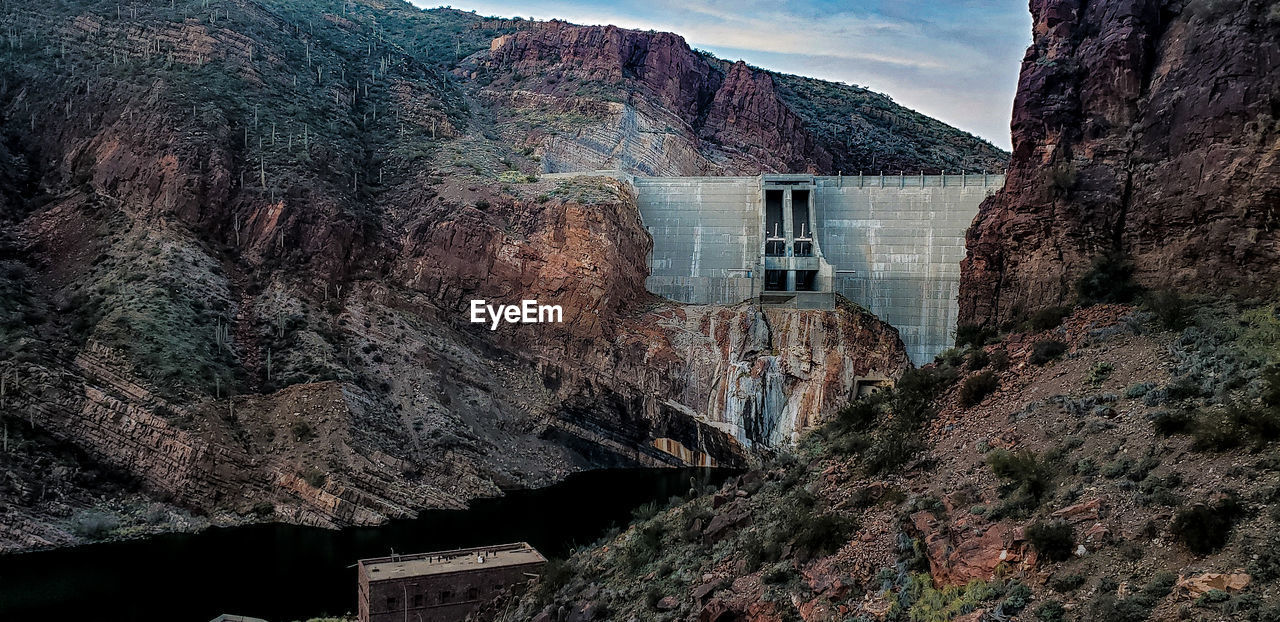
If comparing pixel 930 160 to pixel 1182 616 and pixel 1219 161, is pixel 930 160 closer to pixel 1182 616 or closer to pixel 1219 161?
pixel 1219 161

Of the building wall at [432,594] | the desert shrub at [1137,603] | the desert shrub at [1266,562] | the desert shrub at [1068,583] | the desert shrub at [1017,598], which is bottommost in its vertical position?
the building wall at [432,594]

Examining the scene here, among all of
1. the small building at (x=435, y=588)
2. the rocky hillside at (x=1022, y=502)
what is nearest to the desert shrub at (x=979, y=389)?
the rocky hillside at (x=1022, y=502)

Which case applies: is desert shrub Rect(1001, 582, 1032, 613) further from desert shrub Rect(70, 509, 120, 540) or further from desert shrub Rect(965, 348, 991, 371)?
desert shrub Rect(70, 509, 120, 540)

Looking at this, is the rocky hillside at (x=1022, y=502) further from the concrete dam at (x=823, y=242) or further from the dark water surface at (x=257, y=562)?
the concrete dam at (x=823, y=242)

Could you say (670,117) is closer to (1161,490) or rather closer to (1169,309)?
(1169,309)

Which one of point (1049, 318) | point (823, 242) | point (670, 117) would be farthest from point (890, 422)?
point (670, 117)

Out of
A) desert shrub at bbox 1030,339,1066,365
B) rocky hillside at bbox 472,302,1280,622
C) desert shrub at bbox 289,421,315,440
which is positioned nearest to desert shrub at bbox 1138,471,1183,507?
rocky hillside at bbox 472,302,1280,622

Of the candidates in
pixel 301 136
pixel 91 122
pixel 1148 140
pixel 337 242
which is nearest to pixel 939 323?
pixel 337 242
